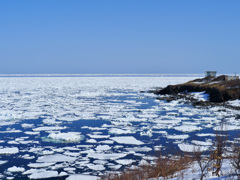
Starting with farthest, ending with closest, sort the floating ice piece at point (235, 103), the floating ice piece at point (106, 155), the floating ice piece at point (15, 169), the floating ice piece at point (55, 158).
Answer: the floating ice piece at point (235, 103) < the floating ice piece at point (106, 155) < the floating ice piece at point (55, 158) < the floating ice piece at point (15, 169)

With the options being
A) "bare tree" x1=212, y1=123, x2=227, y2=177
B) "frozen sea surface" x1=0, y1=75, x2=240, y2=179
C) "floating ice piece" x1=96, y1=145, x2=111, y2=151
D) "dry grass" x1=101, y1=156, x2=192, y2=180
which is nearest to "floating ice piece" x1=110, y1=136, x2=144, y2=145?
"frozen sea surface" x1=0, y1=75, x2=240, y2=179

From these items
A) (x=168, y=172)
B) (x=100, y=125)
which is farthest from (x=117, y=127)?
(x=168, y=172)

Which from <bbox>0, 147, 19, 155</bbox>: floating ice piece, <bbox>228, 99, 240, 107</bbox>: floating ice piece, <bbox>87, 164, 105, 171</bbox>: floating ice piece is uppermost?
<bbox>228, 99, 240, 107</bbox>: floating ice piece

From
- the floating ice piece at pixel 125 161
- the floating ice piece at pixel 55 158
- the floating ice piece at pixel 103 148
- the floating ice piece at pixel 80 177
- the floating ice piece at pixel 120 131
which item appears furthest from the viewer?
the floating ice piece at pixel 120 131

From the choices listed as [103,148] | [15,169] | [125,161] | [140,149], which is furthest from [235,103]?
[15,169]

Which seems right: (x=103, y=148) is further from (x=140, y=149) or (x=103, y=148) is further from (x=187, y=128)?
(x=187, y=128)

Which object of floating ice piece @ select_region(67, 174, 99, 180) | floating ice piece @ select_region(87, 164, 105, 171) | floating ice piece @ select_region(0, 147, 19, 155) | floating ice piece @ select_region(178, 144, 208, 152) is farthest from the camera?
floating ice piece @ select_region(178, 144, 208, 152)

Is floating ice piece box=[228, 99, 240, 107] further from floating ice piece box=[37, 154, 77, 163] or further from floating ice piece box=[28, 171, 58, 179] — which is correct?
floating ice piece box=[28, 171, 58, 179]

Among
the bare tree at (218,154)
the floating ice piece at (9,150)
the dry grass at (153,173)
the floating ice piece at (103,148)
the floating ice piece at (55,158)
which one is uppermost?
the bare tree at (218,154)

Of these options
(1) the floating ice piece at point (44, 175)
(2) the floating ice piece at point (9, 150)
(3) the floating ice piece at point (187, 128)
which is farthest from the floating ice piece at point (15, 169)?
(3) the floating ice piece at point (187, 128)

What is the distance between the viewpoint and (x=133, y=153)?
771 cm

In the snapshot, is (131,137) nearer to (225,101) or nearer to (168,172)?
(168,172)

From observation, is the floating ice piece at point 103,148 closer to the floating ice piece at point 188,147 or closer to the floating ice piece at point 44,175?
the floating ice piece at point 44,175

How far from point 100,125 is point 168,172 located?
699 centimetres
